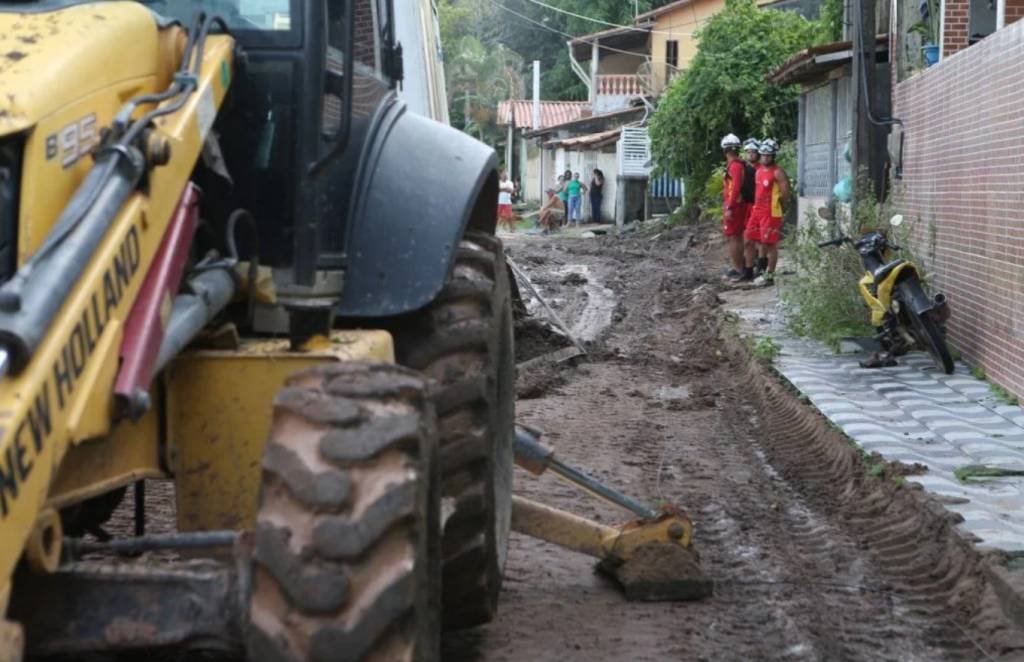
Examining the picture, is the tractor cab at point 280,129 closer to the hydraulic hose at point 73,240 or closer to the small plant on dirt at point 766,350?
the hydraulic hose at point 73,240

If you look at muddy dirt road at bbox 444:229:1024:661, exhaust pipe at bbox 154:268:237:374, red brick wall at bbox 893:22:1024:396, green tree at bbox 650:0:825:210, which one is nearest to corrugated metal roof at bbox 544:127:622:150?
green tree at bbox 650:0:825:210

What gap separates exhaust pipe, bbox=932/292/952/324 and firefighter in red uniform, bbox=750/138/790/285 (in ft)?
24.1

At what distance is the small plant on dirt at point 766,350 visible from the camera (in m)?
13.8

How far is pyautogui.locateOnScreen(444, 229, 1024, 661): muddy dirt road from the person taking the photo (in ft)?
19.2

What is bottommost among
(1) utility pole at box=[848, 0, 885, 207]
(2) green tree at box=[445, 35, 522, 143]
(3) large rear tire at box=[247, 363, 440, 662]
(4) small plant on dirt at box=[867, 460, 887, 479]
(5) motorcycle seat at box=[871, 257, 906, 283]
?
(4) small plant on dirt at box=[867, 460, 887, 479]

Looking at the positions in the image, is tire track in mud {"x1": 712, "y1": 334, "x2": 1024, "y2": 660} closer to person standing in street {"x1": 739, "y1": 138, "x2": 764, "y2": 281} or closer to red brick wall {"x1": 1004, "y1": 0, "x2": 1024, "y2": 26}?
red brick wall {"x1": 1004, "y1": 0, "x2": 1024, "y2": 26}

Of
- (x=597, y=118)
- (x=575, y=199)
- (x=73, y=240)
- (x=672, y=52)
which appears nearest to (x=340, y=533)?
(x=73, y=240)

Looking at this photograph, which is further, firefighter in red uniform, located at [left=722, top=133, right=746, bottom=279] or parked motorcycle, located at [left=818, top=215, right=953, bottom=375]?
firefighter in red uniform, located at [left=722, top=133, right=746, bottom=279]

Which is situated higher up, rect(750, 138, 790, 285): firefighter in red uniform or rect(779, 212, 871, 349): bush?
rect(750, 138, 790, 285): firefighter in red uniform

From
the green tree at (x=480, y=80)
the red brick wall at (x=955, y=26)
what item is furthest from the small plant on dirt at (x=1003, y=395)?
the green tree at (x=480, y=80)

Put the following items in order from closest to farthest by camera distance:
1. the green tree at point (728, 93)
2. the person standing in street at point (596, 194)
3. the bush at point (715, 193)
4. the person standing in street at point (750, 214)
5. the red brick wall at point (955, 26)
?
1. the red brick wall at point (955, 26)
2. the person standing in street at point (750, 214)
3. the bush at point (715, 193)
4. the green tree at point (728, 93)
5. the person standing in street at point (596, 194)

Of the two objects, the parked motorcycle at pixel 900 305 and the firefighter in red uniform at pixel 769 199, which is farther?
the firefighter in red uniform at pixel 769 199

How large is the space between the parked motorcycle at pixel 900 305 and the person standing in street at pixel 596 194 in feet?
117

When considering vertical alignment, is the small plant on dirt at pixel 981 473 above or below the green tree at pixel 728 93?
below
